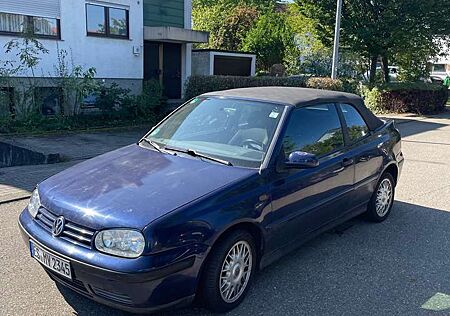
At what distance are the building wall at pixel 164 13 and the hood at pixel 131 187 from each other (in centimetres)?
1338

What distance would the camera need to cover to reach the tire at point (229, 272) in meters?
3.13

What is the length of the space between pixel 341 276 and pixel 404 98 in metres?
16.4

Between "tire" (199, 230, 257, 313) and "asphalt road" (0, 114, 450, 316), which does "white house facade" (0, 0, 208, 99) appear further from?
"tire" (199, 230, 257, 313)

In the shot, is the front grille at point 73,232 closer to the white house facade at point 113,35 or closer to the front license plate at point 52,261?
the front license plate at point 52,261

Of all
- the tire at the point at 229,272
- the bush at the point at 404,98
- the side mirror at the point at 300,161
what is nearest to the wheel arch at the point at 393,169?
the side mirror at the point at 300,161

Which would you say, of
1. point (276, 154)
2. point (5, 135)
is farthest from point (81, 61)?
point (276, 154)

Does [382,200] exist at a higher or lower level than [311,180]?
lower

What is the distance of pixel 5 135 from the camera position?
1036cm

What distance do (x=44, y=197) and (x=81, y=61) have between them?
11295 millimetres

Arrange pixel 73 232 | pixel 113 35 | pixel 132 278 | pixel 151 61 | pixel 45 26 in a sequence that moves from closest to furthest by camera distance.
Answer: pixel 132 278
pixel 73 232
pixel 45 26
pixel 113 35
pixel 151 61

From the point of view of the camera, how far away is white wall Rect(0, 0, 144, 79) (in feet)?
42.7

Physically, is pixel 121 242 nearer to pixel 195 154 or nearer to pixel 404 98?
pixel 195 154

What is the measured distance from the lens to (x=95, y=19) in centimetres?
1419

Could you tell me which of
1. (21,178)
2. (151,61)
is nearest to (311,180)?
(21,178)
